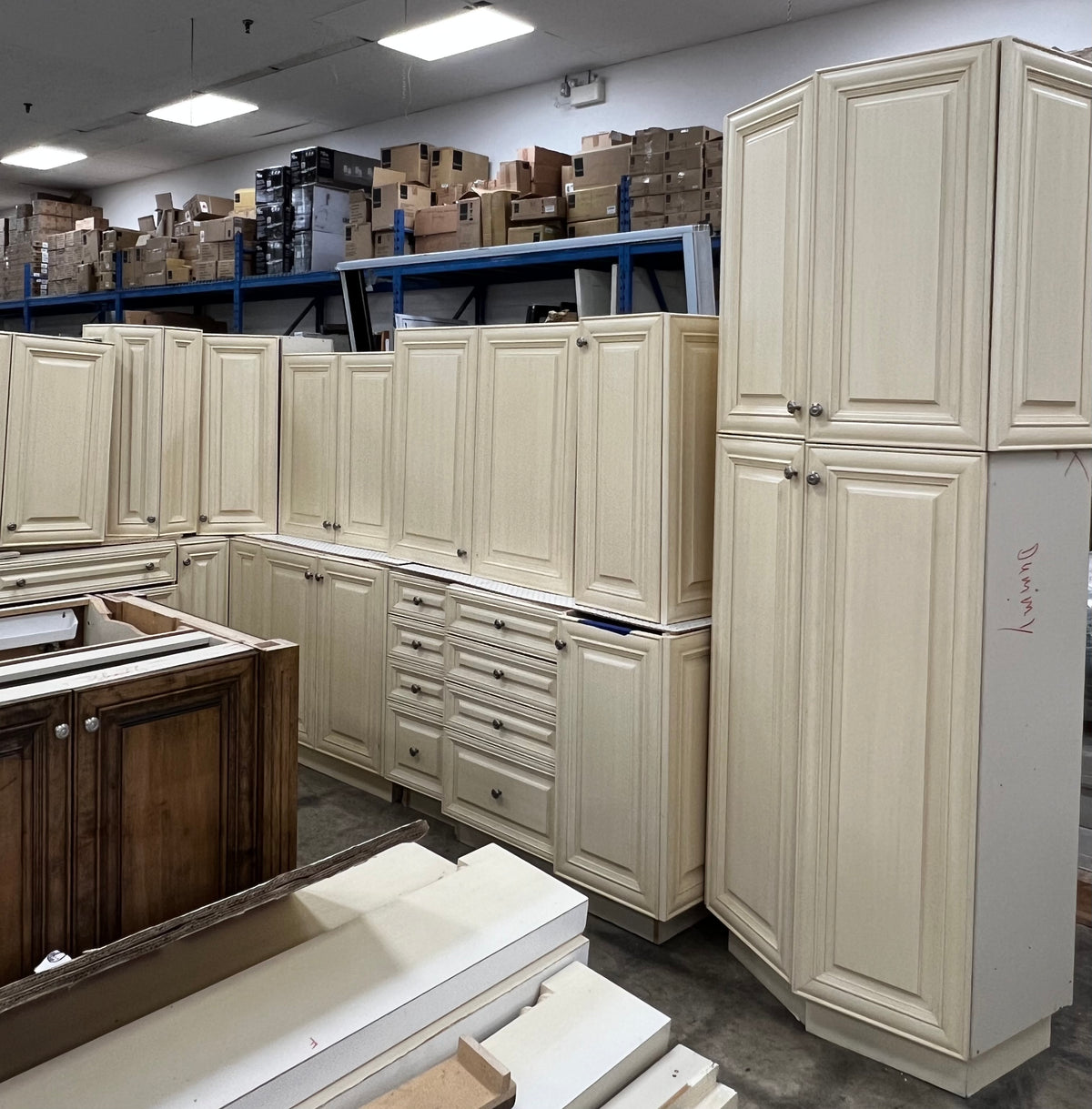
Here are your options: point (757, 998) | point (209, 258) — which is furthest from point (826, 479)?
point (209, 258)

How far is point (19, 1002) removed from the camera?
1.14 meters

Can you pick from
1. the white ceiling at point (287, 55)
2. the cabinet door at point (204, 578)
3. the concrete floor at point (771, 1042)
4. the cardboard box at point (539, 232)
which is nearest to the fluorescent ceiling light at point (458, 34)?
the white ceiling at point (287, 55)

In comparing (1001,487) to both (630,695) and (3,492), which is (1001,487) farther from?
(3,492)

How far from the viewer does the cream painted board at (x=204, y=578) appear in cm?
433

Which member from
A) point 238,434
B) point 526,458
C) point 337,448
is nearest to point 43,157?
point 238,434

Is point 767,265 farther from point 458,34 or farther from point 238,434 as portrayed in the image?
point 458,34

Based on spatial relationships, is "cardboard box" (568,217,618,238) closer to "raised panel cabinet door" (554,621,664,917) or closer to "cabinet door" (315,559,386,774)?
"cabinet door" (315,559,386,774)

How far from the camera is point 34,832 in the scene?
1.38 meters

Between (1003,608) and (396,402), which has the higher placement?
(396,402)

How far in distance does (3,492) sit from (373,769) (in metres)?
1.69

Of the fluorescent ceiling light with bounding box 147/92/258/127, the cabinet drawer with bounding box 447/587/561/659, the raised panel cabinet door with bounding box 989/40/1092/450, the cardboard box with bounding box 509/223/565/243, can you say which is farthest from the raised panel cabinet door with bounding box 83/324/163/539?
the raised panel cabinet door with bounding box 989/40/1092/450

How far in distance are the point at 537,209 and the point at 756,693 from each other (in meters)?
2.83

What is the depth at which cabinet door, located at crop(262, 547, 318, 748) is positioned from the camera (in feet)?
13.7

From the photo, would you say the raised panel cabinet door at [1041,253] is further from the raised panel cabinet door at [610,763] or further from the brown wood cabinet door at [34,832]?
the brown wood cabinet door at [34,832]
